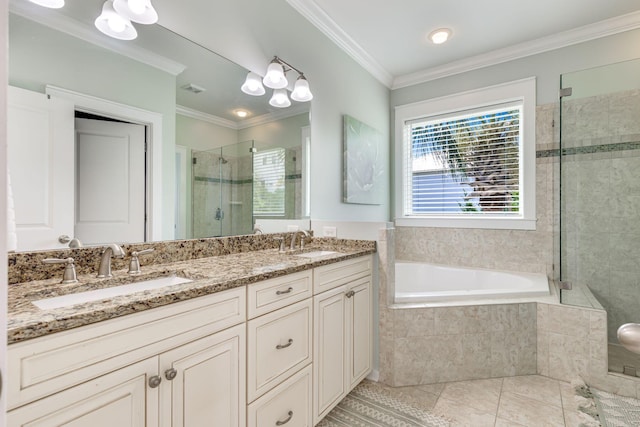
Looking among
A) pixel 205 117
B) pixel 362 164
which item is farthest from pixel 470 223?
pixel 205 117

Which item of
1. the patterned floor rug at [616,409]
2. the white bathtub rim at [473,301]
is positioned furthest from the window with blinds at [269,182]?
the patterned floor rug at [616,409]

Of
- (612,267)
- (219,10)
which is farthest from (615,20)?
(219,10)

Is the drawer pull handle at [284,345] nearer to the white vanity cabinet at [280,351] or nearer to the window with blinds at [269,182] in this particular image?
the white vanity cabinet at [280,351]

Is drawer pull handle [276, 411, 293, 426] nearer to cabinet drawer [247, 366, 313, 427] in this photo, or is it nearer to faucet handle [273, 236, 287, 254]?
cabinet drawer [247, 366, 313, 427]

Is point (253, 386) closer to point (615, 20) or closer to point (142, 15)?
point (142, 15)

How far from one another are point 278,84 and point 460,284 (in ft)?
8.02

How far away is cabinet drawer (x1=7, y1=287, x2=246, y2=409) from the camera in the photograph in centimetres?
68

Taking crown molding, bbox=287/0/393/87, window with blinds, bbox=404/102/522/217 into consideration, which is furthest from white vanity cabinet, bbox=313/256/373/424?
crown molding, bbox=287/0/393/87

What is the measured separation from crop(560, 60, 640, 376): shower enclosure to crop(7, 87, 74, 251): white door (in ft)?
9.62

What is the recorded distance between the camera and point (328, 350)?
1695 millimetres

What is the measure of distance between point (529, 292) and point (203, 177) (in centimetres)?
237

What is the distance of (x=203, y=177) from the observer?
5.81 feet

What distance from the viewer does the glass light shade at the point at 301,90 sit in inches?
91.3

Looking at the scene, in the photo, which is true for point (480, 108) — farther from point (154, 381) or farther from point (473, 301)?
point (154, 381)
